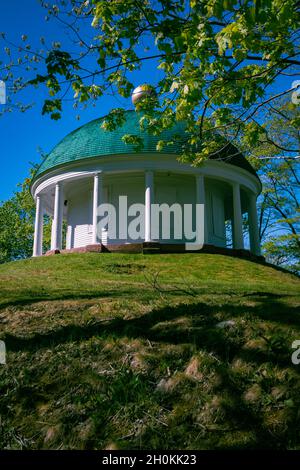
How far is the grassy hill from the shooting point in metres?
3.09

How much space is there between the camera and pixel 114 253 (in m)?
17.6

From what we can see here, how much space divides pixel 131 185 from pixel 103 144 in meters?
2.78

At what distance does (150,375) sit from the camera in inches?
148

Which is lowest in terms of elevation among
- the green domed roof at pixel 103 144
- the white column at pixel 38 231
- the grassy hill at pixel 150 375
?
the grassy hill at pixel 150 375

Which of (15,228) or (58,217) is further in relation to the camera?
(15,228)

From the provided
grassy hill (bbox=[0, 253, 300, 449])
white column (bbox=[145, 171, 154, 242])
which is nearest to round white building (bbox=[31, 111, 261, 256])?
white column (bbox=[145, 171, 154, 242])

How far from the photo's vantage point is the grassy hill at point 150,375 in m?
3.09

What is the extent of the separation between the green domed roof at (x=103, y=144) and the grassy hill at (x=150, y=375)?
47.7 ft

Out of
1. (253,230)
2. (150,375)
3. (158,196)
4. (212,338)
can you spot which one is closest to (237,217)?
(253,230)

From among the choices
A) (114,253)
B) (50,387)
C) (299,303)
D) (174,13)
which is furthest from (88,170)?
(50,387)

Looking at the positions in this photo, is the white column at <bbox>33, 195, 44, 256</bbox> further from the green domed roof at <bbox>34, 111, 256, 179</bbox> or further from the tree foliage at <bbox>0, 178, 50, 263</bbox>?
the tree foliage at <bbox>0, 178, 50, 263</bbox>

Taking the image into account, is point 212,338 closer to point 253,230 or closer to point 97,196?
point 97,196

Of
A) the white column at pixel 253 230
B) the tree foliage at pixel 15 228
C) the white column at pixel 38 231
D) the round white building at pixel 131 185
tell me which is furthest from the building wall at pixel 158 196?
the tree foliage at pixel 15 228

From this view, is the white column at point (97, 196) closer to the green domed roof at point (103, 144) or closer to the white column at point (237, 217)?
the green domed roof at point (103, 144)
